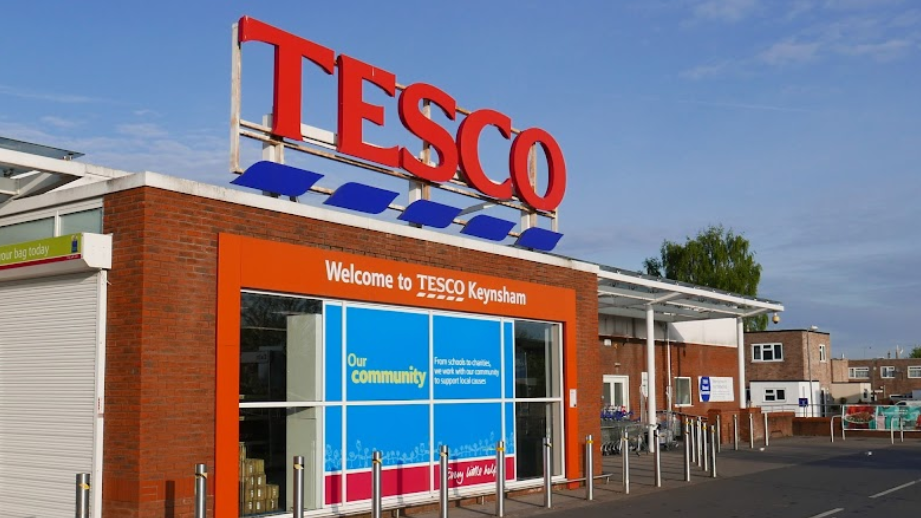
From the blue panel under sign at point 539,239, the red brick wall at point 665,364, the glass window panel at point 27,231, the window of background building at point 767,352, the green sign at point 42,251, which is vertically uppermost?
the blue panel under sign at point 539,239

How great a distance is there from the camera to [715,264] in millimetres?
80000

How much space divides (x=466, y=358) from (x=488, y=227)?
111 inches

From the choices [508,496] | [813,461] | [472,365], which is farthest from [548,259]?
[813,461]

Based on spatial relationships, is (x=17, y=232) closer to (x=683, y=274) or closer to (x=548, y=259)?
(x=548, y=259)

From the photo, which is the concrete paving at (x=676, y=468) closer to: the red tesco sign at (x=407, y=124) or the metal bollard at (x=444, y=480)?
the metal bollard at (x=444, y=480)

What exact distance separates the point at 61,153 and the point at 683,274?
70757mm

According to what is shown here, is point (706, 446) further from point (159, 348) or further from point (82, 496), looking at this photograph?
point (82, 496)

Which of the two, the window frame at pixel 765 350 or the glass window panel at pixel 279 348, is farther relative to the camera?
the window frame at pixel 765 350

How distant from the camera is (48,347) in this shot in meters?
12.9

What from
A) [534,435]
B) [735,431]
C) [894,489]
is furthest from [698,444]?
[735,431]

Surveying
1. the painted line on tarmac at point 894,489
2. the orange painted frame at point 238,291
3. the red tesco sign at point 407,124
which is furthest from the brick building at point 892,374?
the orange painted frame at point 238,291

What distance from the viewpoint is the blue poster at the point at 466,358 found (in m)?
16.9

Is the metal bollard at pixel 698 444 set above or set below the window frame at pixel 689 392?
below

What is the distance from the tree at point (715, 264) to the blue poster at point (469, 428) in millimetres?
62351
